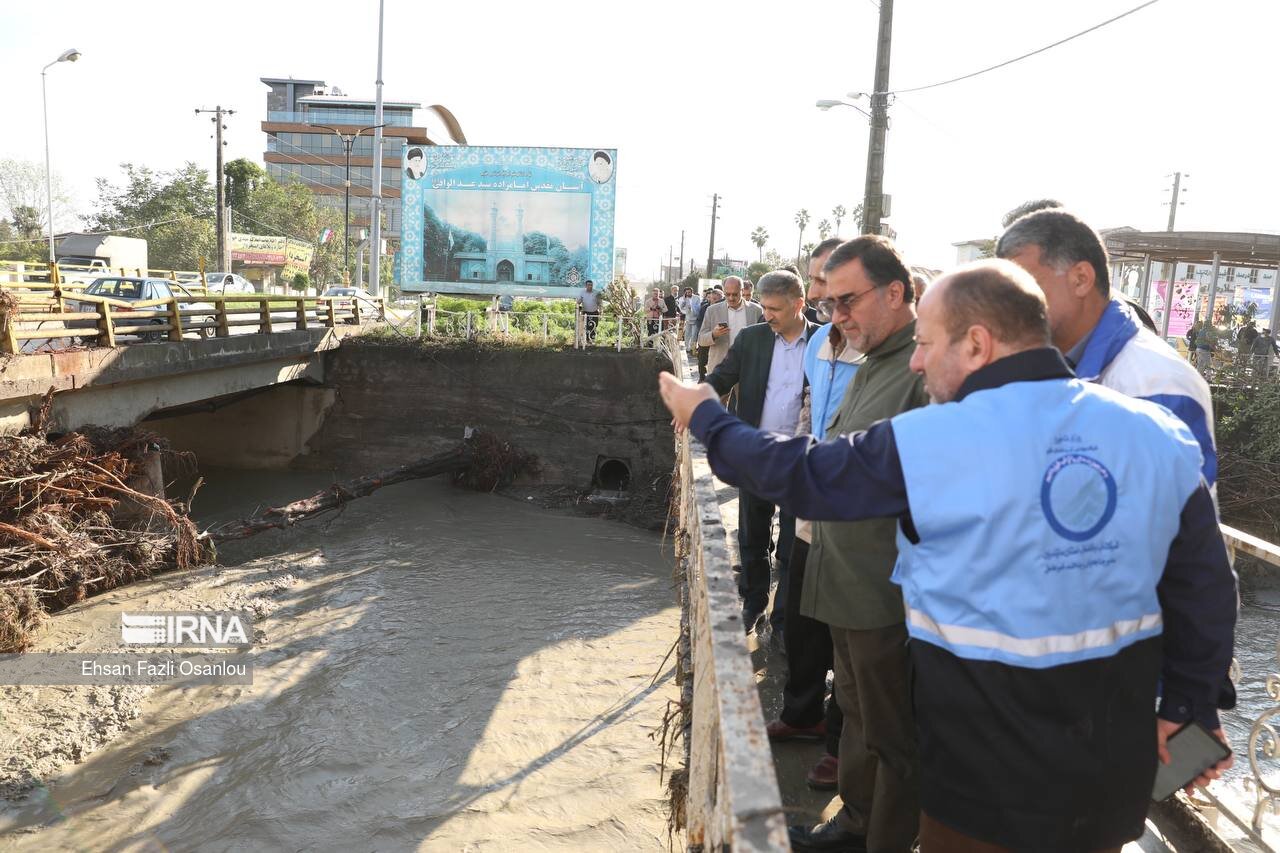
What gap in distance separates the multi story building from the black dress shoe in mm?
A: 85641

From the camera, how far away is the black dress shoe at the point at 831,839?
2984 mm

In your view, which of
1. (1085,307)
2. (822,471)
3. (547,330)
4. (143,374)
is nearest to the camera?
(822,471)

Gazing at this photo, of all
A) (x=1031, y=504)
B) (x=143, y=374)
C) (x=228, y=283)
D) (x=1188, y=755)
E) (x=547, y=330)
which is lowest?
(x=143, y=374)

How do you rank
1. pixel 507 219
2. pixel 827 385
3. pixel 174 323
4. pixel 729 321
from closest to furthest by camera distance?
1. pixel 827 385
2. pixel 729 321
3. pixel 174 323
4. pixel 507 219

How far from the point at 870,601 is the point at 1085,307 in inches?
40.5

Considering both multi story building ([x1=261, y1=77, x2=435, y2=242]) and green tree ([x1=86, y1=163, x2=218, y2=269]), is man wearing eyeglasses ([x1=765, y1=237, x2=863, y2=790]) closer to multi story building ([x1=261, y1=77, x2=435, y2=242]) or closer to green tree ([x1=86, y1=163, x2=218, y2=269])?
green tree ([x1=86, y1=163, x2=218, y2=269])

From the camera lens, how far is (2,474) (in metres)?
9.88

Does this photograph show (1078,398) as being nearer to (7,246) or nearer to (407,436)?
(407,436)

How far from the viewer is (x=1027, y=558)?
1750mm

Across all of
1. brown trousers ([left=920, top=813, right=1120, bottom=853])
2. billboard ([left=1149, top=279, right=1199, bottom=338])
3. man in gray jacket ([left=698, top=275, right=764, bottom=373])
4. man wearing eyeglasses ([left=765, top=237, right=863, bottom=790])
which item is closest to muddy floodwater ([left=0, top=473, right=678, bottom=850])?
man wearing eyeglasses ([left=765, top=237, right=863, bottom=790])

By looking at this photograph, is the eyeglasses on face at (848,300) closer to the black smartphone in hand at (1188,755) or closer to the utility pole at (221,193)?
the black smartphone in hand at (1188,755)

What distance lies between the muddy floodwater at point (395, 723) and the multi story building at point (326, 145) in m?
77.4

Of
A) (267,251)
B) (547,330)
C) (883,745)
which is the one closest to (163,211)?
(267,251)

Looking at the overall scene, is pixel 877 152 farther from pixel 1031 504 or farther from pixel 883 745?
pixel 1031 504
